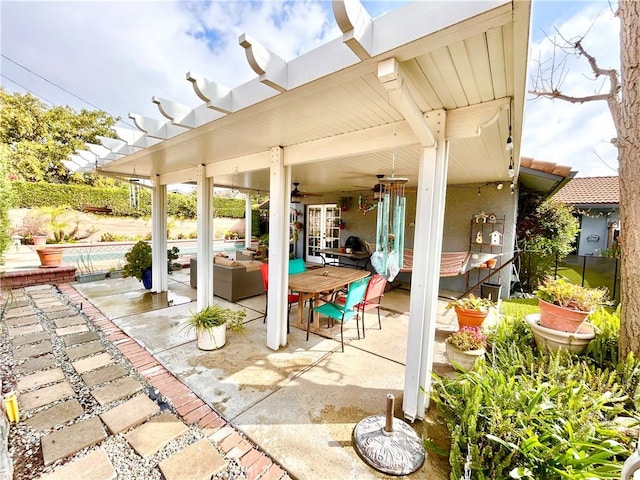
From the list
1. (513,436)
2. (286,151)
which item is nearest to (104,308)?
(286,151)

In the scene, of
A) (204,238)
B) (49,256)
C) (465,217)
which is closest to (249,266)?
(204,238)

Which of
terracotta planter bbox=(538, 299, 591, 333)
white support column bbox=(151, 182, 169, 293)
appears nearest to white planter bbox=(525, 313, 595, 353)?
terracotta planter bbox=(538, 299, 591, 333)

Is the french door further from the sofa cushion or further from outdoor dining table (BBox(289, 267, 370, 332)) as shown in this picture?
outdoor dining table (BBox(289, 267, 370, 332))

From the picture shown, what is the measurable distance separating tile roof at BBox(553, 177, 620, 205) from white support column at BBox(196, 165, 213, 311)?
1004 cm

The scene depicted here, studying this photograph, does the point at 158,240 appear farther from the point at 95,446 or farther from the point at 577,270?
the point at 577,270

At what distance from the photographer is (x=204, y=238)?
4184mm

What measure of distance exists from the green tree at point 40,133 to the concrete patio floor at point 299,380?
1231cm

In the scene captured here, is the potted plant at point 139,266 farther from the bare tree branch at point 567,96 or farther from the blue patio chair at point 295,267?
the bare tree branch at point 567,96

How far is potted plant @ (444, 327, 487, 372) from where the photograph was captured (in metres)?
2.58

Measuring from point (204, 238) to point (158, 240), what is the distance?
187 cm

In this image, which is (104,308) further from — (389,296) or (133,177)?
(389,296)

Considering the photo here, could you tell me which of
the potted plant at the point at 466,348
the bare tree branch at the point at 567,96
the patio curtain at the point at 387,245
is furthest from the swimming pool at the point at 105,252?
the bare tree branch at the point at 567,96

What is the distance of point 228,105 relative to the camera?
1943 mm

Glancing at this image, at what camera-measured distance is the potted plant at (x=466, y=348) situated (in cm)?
258
